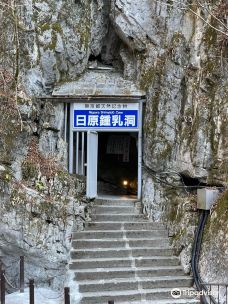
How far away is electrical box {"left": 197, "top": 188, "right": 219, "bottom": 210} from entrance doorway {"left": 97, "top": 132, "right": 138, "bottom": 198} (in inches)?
161

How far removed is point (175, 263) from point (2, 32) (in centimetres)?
728

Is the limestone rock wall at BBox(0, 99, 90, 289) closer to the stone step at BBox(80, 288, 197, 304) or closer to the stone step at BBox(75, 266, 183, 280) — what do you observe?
the stone step at BBox(75, 266, 183, 280)

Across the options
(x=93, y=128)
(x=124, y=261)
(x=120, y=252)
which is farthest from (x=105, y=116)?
(x=124, y=261)

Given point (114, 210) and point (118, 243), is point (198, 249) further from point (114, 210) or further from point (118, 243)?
point (114, 210)

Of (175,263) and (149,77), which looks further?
(149,77)

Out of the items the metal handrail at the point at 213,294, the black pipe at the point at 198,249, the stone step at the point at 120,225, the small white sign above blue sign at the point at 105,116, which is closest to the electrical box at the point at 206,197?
the black pipe at the point at 198,249

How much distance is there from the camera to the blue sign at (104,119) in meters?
11.7

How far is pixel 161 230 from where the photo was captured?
1098cm

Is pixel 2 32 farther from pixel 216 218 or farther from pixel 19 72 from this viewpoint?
pixel 216 218

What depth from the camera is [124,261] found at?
32.8ft

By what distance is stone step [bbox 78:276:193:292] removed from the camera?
929 centimetres

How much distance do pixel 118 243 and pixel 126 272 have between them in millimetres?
884

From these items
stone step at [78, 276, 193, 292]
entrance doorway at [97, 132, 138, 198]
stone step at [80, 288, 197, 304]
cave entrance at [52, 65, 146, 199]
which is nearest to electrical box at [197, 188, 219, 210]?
stone step at [78, 276, 193, 292]

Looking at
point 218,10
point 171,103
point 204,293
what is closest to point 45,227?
point 204,293
